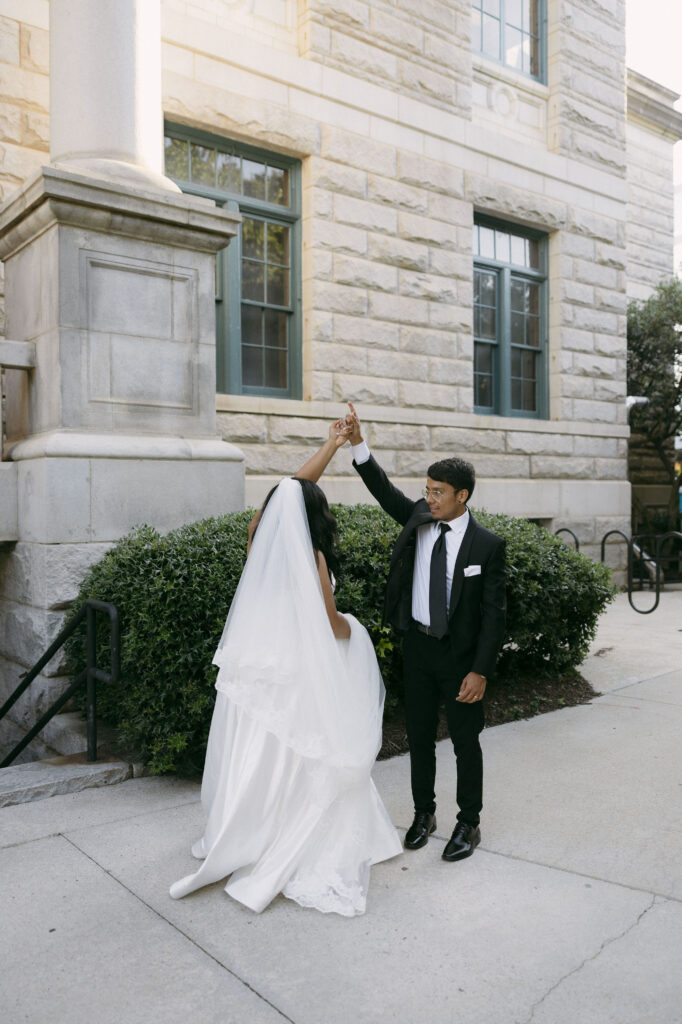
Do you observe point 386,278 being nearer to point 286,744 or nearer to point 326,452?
point 326,452

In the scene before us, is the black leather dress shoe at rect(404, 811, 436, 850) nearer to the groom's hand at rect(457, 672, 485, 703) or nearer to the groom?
the groom

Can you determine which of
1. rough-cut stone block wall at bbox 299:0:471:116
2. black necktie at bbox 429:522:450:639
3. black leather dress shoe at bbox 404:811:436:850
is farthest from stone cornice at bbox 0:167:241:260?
rough-cut stone block wall at bbox 299:0:471:116

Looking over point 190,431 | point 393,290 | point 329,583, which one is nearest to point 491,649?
point 329,583

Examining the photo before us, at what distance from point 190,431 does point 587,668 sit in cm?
433

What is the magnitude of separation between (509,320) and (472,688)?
1021cm

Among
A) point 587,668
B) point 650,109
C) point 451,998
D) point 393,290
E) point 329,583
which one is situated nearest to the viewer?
point 451,998

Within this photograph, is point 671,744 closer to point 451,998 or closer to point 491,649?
point 491,649

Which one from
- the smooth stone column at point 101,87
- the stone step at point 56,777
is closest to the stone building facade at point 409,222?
the stone step at point 56,777

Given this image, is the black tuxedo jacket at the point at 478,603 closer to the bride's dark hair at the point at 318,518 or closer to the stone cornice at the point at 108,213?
the bride's dark hair at the point at 318,518

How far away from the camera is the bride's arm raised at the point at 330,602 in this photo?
3916 millimetres

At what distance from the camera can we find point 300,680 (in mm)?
3770

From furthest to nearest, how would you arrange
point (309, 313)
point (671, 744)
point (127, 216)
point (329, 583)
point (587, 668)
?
point (309, 313) < point (587, 668) < point (127, 216) < point (671, 744) < point (329, 583)

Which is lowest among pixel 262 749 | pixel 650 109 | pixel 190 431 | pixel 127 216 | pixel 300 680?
pixel 262 749

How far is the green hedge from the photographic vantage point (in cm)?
494
